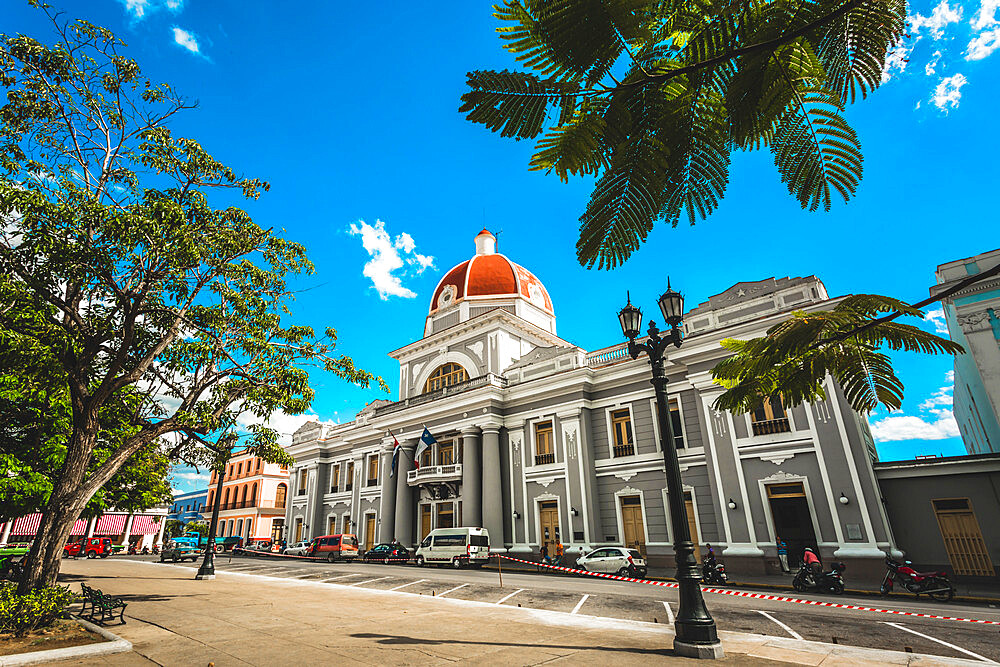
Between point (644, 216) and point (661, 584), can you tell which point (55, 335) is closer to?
point (644, 216)

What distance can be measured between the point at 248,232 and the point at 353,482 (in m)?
28.3

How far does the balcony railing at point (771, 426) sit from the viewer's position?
61.1 feet

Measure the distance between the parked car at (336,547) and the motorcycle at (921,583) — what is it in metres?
26.8

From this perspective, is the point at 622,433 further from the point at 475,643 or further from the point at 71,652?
the point at 71,652

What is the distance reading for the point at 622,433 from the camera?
2403 centimetres

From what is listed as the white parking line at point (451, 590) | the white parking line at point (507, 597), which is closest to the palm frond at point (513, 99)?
the white parking line at point (507, 597)

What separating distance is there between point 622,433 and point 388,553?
1542 cm

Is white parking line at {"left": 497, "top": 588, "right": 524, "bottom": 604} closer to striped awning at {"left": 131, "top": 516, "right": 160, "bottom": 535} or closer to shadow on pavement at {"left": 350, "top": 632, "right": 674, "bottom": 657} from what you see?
shadow on pavement at {"left": 350, "top": 632, "right": 674, "bottom": 657}

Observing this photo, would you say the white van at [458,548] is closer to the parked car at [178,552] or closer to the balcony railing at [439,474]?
the balcony railing at [439,474]

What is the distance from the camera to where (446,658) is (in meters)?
6.12

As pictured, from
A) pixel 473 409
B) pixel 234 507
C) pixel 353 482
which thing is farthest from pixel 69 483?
pixel 234 507

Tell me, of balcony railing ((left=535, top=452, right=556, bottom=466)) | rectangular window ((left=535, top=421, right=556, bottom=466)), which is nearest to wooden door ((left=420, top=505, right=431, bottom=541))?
balcony railing ((left=535, top=452, right=556, bottom=466))

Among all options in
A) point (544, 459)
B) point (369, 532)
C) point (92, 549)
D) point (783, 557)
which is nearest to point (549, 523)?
point (544, 459)

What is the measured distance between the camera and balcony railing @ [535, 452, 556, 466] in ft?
83.0
